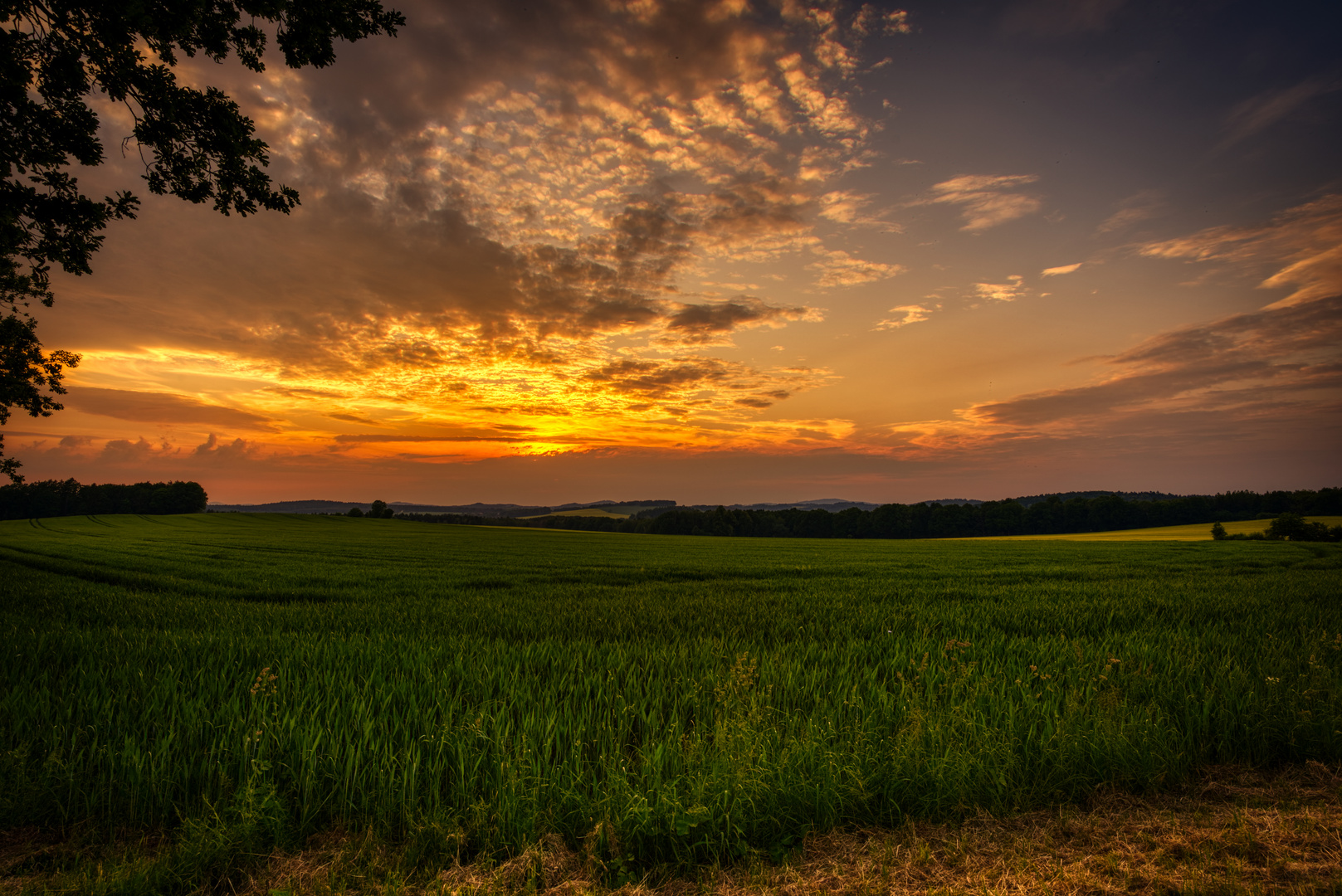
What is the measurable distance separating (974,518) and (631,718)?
109 meters

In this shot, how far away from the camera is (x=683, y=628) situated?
27.8 feet

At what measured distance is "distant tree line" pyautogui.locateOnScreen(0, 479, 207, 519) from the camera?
3804 inches

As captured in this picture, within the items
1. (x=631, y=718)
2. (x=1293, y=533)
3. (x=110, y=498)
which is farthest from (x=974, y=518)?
(x=110, y=498)

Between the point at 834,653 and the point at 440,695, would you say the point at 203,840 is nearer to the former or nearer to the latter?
the point at 440,695

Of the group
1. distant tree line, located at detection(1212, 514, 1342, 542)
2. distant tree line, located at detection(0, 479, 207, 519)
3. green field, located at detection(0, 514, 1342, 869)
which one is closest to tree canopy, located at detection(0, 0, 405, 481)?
green field, located at detection(0, 514, 1342, 869)

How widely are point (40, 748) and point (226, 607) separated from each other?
813 cm

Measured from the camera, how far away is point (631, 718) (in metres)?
4.22

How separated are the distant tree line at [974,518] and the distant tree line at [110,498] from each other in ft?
151

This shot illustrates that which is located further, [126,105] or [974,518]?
[974,518]

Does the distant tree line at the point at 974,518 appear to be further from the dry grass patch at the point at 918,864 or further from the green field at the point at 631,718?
the dry grass patch at the point at 918,864

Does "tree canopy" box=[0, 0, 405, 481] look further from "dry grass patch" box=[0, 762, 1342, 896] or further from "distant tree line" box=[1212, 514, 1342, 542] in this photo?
"distant tree line" box=[1212, 514, 1342, 542]

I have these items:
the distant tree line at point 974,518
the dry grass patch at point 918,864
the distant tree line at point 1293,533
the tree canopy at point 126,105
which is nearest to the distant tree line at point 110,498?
the distant tree line at point 974,518

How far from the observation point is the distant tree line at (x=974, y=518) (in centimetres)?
8000

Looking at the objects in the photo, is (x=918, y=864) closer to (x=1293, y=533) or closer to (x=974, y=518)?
(x=1293, y=533)
